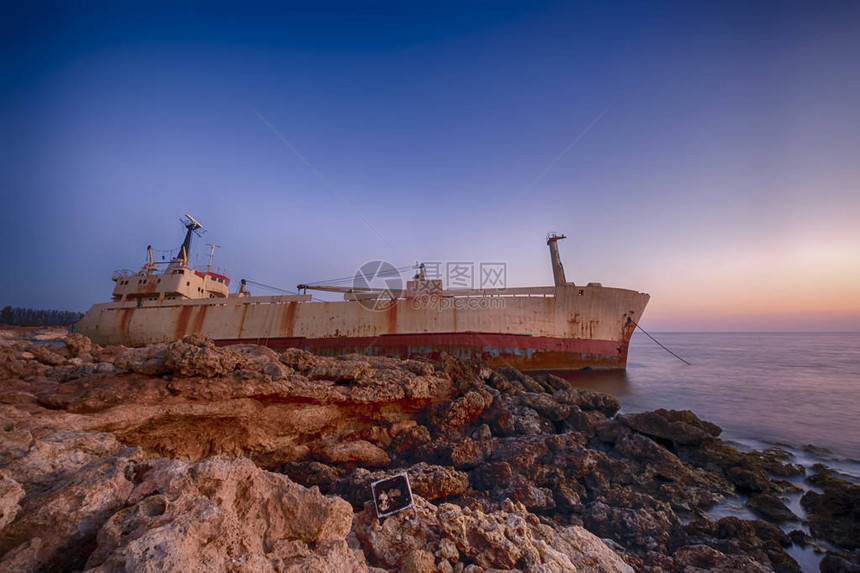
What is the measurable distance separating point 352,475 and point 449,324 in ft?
36.4

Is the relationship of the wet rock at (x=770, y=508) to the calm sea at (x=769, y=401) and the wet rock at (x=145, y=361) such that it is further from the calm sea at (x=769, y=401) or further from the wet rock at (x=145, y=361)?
the wet rock at (x=145, y=361)

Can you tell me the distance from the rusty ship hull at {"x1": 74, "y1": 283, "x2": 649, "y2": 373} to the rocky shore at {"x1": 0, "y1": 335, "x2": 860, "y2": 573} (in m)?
6.17

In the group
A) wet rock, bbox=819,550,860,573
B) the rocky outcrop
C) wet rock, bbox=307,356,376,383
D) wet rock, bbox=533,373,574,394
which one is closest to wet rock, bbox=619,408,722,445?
the rocky outcrop

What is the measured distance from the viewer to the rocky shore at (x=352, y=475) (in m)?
1.89

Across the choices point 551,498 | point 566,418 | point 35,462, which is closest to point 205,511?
point 35,462

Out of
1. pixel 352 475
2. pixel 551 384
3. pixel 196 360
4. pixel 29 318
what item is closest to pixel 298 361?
pixel 196 360

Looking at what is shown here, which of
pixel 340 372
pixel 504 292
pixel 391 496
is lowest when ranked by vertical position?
pixel 391 496

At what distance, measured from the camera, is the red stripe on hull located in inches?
573

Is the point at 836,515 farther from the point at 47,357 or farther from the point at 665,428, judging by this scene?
the point at 47,357

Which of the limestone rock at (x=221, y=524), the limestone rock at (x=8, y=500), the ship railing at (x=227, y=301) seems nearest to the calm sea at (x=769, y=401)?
the limestone rock at (x=221, y=524)

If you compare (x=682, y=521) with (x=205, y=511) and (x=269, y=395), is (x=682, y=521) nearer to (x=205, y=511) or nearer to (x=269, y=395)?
(x=205, y=511)

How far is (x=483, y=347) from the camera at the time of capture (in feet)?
47.8

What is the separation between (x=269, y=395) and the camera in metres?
5.08

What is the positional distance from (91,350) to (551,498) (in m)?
10.4
